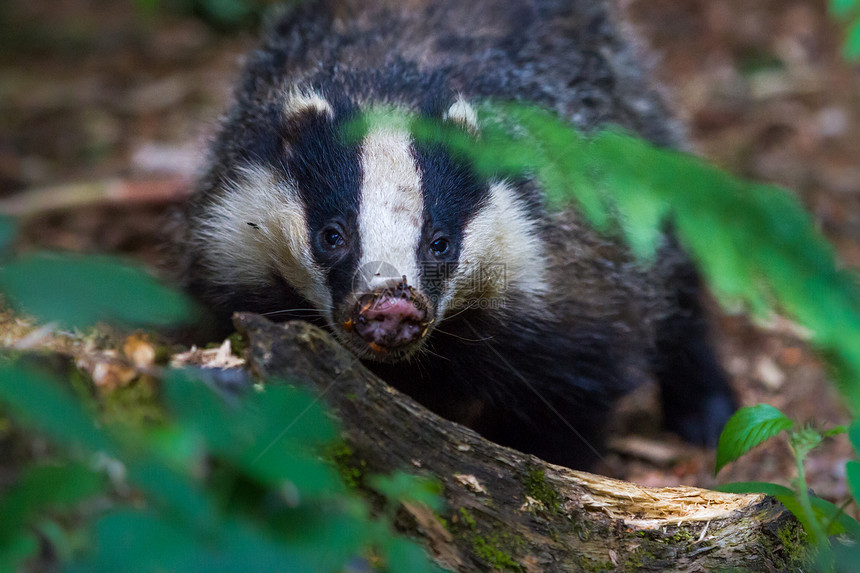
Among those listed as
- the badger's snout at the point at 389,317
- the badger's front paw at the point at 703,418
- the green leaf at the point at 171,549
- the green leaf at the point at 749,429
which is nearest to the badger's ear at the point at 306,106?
the badger's snout at the point at 389,317

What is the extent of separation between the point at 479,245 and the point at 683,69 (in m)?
5.61

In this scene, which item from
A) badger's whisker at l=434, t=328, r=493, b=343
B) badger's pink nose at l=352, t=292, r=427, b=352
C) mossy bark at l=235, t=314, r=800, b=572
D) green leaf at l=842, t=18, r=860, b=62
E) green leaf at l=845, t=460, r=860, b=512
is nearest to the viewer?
green leaf at l=845, t=460, r=860, b=512

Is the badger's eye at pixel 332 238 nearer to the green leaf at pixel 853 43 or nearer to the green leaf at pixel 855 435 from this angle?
the green leaf at pixel 855 435

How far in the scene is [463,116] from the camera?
11.8 feet

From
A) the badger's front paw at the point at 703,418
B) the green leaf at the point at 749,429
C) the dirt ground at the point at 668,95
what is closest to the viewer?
the green leaf at the point at 749,429

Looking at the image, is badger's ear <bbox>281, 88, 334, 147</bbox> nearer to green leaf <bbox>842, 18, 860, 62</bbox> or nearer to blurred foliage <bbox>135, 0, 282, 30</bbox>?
green leaf <bbox>842, 18, 860, 62</bbox>

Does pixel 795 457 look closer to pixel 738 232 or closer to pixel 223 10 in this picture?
pixel 738 232

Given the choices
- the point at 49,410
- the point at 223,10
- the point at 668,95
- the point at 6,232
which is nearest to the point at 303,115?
the point at 6,232

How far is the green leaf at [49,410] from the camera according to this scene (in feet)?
5.41

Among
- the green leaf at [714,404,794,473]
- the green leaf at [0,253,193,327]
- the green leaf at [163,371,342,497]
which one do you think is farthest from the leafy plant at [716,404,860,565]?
the green leaf at [0,253,193,327]

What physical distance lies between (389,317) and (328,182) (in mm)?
783

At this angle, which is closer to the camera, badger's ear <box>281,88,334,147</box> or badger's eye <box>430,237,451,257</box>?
badger's eye <box>430,237,451,257</box>

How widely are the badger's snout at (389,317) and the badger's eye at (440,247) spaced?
368 millimetres

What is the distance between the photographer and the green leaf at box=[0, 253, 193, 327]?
1.66 metres
